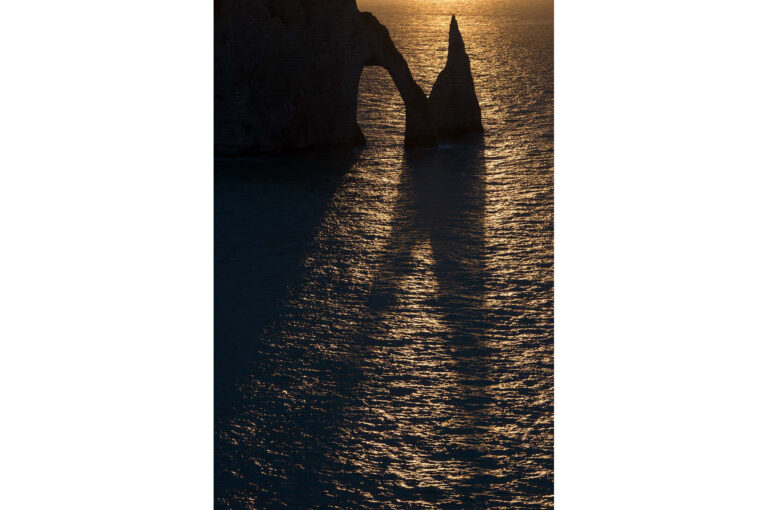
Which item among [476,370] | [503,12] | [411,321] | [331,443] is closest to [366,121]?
[411,321]

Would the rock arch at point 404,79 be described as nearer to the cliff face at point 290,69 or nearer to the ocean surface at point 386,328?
the cliff face at point 290,69

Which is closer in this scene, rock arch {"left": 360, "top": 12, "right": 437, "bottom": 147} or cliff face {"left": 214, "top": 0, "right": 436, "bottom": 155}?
cliff face {"left": 214, "top": 0, "right": 436, "bottom": 155}

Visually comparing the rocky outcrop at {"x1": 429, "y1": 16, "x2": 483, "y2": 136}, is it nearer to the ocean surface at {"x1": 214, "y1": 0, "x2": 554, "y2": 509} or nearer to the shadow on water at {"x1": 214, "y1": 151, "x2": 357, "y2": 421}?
the ocean surface at {"x1": 214, "y1": 0, "x2": 554, "y2": 509}

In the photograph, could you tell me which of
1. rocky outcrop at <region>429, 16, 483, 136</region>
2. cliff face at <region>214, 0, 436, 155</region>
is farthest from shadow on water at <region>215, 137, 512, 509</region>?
rocky outcrop at <region>429, 16, 483, 136</region>

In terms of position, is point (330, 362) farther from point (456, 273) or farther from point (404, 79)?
point (404, 79)

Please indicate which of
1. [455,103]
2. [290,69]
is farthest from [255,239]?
[455,103]

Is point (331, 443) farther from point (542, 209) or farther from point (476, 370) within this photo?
point (542, 209)
